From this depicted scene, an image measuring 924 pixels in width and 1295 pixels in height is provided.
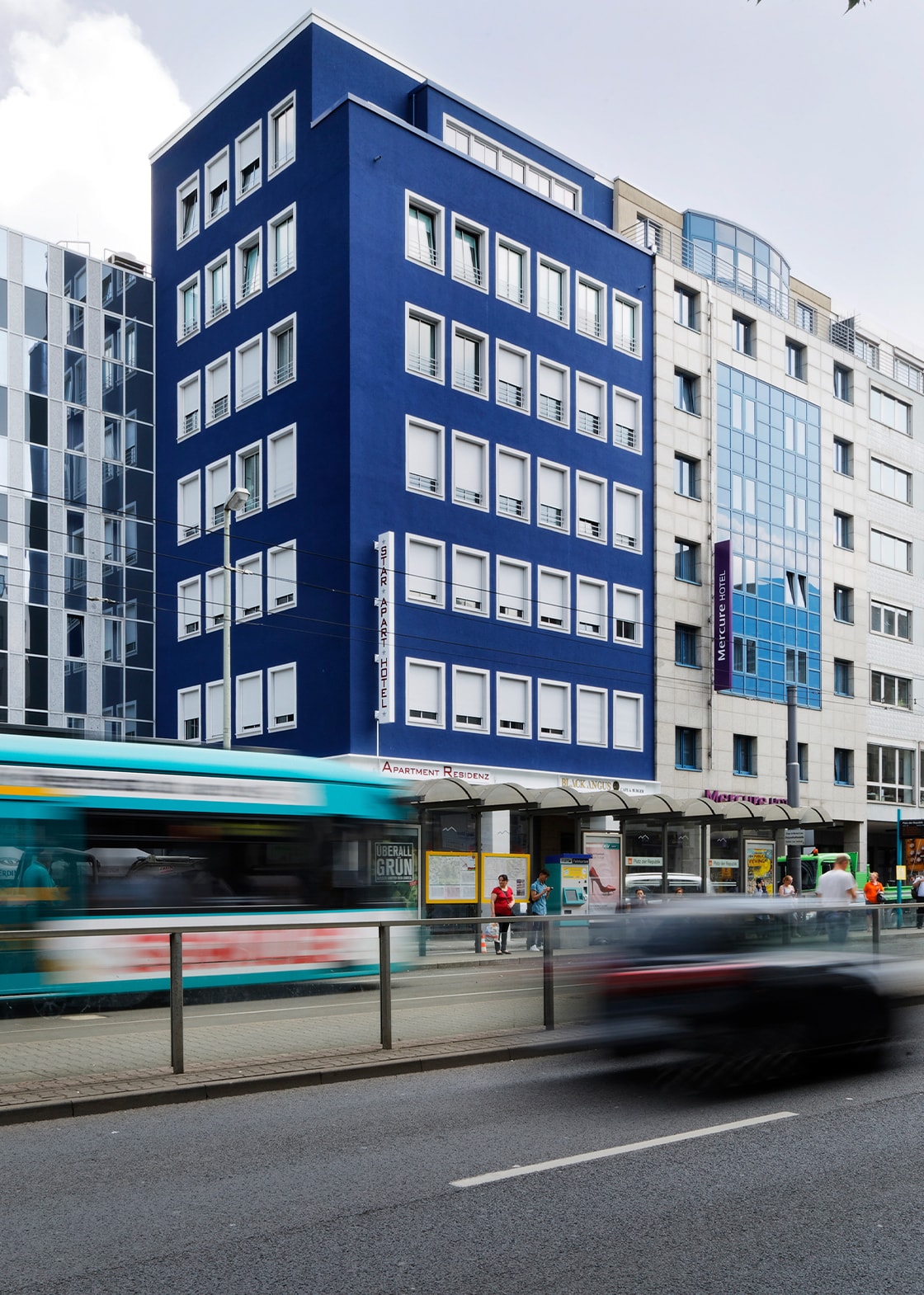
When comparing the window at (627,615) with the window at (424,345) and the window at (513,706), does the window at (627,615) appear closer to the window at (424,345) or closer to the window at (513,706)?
the window at (513,706)

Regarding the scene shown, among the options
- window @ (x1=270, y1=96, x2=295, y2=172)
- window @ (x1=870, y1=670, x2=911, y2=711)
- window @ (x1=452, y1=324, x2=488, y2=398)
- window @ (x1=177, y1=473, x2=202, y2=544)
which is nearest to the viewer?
window @ (x1=452, y1=324, x2=488, y2=398)

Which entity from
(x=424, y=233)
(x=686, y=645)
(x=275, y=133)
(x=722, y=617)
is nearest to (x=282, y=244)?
(x=275, y=133)

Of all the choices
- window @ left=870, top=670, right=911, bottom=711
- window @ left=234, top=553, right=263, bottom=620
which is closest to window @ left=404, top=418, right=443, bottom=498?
window @ left=234, top=553, right=263, bottom=620

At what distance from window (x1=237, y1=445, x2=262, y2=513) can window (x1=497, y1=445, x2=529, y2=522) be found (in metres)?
6.74

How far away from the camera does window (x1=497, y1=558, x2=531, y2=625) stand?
1444 inches

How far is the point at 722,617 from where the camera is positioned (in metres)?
43.2

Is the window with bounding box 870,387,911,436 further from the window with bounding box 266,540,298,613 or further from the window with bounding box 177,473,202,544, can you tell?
the window with bounding box 266,540,298,613

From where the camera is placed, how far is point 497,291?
1487 inches

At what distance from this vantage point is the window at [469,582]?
1395 inches

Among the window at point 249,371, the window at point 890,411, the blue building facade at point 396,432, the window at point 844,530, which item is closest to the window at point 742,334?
the blue building facade at point 396,432

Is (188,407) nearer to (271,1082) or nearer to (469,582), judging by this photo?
(469,582)

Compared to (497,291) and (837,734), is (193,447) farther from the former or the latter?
(837,734)

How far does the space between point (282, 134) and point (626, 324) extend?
12268mm

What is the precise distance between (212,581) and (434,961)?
28.0 meters
